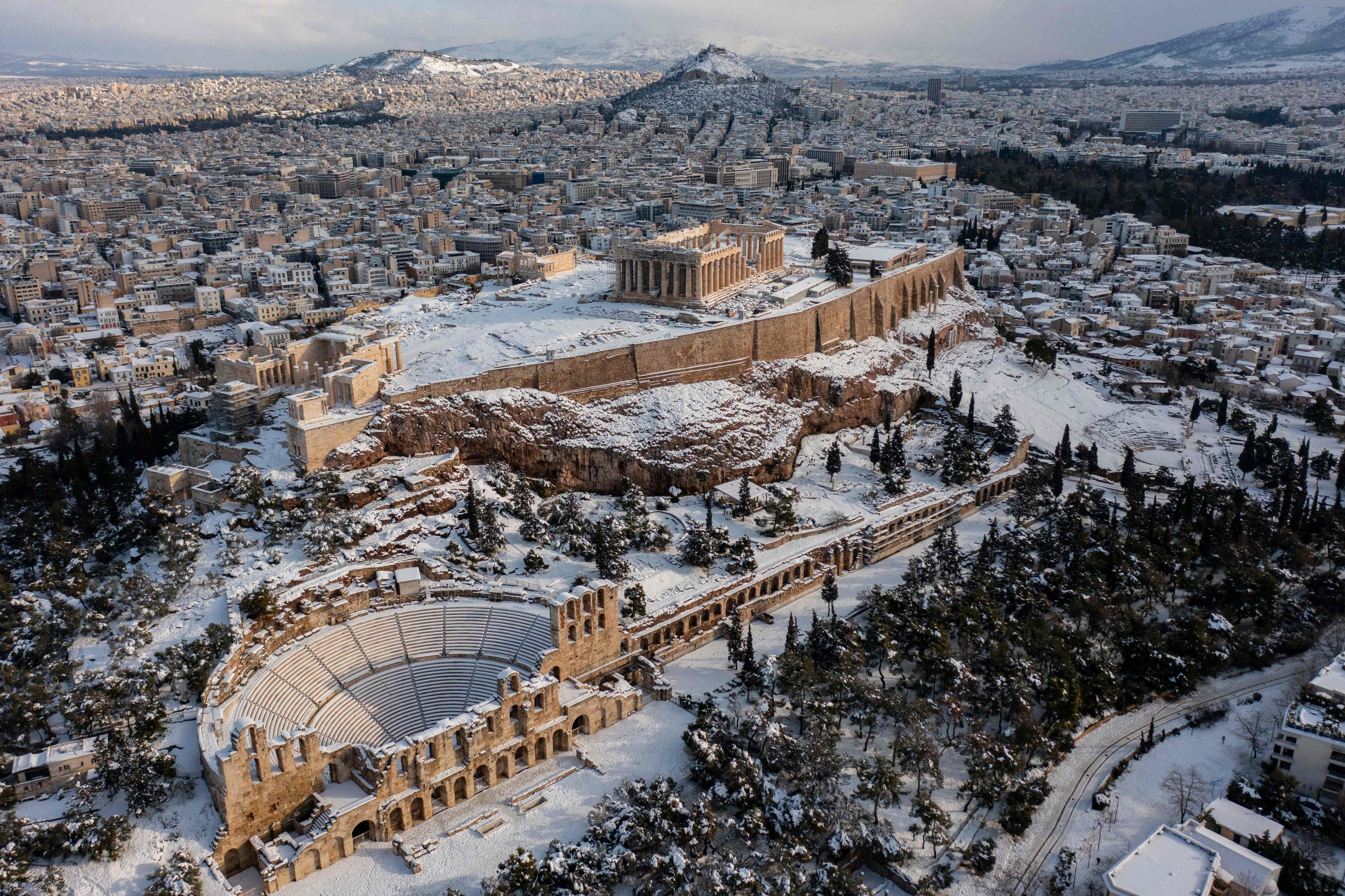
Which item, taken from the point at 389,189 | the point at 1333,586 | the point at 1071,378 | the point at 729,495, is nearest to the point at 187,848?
the point at 729,495

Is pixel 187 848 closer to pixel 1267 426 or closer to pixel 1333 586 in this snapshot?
pixel 1333 586

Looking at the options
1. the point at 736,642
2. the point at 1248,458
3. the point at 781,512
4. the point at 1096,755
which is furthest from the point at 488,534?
the point at 1248,458

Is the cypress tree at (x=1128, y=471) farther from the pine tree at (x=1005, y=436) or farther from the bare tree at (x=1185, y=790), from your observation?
the bare tree at (x=1185, y=790)

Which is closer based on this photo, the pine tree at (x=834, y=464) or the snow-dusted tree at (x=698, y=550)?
the snow-dusted tree at (x=698, y=550)

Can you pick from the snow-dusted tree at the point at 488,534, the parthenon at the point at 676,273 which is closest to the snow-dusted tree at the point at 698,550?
the snow-dusted tree at the point at 488,534

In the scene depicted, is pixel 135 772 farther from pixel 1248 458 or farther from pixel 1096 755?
pixel 1248 458
